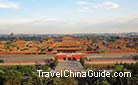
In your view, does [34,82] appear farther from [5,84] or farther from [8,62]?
[8,62]

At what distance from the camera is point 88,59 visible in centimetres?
2677

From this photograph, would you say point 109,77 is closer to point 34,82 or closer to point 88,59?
point 34,82

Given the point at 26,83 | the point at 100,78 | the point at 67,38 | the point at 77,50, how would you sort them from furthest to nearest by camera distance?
the point at 67,38, the point at 77,50, the point at 100,78, the point at 26,83

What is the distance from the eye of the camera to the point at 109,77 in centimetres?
1504

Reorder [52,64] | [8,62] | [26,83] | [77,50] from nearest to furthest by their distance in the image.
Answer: [26,83]
[52,64]
[8,62]
[77,50]

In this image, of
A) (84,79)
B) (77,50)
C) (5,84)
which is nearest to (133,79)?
(84,79)

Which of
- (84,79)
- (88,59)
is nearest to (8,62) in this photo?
(88,59)

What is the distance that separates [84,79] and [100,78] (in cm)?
90

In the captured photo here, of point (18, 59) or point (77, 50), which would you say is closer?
point (18, 59)

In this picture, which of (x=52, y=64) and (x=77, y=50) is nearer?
(x=52, y=64)

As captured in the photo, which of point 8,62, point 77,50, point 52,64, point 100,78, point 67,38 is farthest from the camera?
point 67,38

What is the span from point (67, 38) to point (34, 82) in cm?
2405

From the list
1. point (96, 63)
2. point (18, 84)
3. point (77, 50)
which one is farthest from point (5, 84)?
point (77, 50)

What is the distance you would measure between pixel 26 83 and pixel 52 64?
1024 cm
